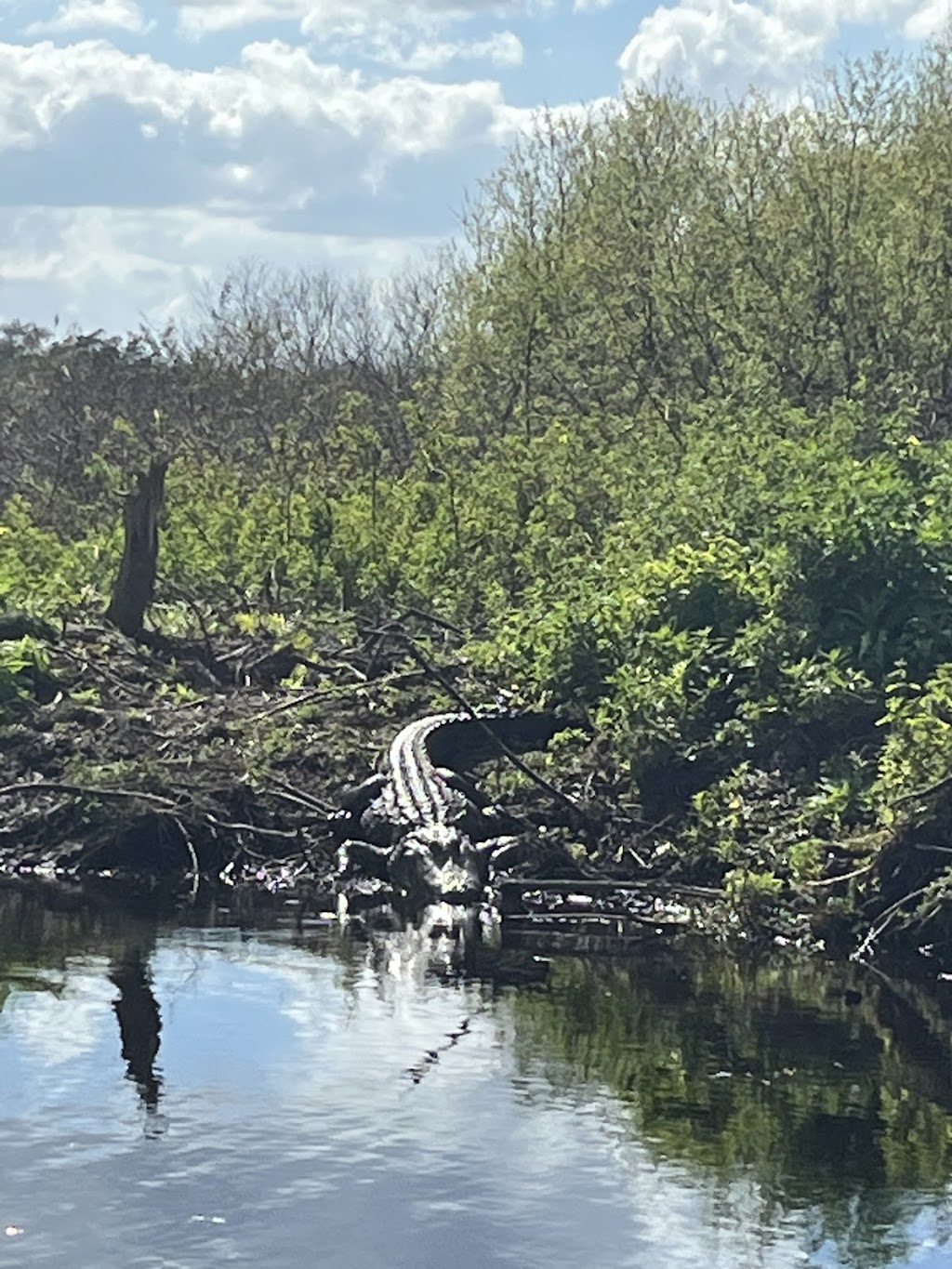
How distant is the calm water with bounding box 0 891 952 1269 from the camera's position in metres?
9.92

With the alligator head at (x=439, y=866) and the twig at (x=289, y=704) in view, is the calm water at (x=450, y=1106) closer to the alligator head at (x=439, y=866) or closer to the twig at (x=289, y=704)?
the alligator head at (x=439, y=866)

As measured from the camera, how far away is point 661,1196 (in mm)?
10594

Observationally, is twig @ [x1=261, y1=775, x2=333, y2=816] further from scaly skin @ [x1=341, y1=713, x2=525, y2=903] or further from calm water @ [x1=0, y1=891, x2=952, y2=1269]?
calm water @ [x1=0, y1=891, x2=952, y2=1269]

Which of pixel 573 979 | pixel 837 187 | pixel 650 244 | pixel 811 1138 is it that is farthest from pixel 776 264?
pixel 811 1138

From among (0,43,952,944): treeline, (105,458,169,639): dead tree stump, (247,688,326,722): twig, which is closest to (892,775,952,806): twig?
(0,43,952,944): treeline

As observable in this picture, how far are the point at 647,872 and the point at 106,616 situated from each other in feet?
30.5

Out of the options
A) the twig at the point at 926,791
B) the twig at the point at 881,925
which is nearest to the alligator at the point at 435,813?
the twig at the point at 881,925

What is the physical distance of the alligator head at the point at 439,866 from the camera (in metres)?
16.7

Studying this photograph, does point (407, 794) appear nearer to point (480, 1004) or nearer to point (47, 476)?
point (480, 1004)

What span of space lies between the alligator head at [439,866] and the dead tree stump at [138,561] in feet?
27.0

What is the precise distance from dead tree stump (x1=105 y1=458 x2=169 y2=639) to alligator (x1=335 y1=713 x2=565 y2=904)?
17.7ft

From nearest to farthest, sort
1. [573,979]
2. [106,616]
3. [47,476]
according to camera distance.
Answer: [573,979] → [106,616] → [47,476]

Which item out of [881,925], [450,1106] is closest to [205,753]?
[881,925]

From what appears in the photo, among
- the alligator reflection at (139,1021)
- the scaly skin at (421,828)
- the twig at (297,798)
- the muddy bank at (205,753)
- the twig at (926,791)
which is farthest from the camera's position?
the twig at (297,798)
